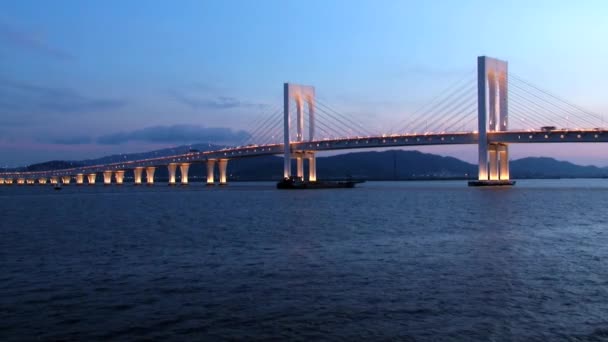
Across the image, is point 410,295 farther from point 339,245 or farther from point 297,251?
point 339,245

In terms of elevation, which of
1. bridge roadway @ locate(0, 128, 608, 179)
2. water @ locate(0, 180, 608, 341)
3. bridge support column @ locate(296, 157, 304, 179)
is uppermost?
bridge roadway @ locate(0, 128, 608, 179)

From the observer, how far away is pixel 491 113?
5825 centimetres

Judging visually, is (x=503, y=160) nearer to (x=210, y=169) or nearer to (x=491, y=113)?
(x=491, y=113)

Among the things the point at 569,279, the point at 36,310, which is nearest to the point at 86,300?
the point at 36,310

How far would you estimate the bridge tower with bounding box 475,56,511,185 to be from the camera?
56.8 meters

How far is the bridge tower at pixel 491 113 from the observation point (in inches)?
2237

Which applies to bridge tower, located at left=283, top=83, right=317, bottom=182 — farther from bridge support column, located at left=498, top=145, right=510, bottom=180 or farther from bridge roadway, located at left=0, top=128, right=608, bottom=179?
bridge support column, located at left=498, top=145, right=510, bottom=180

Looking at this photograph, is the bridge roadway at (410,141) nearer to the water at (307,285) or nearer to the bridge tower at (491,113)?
the bridge tower at (491,113)

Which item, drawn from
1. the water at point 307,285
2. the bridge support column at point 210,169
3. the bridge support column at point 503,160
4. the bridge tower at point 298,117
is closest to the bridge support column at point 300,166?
the bridge tower at point 298,117

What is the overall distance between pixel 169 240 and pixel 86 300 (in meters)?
7.77

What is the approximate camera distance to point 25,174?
134m

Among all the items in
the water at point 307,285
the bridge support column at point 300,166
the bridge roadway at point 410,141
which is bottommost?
the water at point 307,285

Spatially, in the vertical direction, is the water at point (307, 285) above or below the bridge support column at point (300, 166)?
below

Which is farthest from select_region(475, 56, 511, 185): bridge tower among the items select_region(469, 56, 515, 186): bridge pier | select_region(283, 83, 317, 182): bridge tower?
select_region(283, 83, 317, 182): bridge tower
